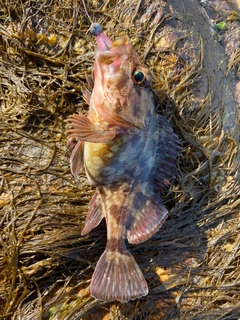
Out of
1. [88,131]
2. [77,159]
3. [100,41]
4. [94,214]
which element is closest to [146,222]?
[94,214]

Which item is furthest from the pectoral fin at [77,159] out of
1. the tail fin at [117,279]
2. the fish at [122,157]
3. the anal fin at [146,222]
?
the tail fin at [117,279]

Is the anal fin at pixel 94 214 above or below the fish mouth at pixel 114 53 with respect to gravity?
below

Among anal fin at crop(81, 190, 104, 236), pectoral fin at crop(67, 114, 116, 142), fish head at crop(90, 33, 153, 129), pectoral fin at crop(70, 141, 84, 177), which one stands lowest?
anal fin at crop(81, 190, 104, 236)

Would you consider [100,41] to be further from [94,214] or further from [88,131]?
[94,214]

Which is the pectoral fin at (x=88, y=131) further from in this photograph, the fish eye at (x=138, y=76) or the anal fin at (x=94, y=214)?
the anal fin at (x=94, y=214)

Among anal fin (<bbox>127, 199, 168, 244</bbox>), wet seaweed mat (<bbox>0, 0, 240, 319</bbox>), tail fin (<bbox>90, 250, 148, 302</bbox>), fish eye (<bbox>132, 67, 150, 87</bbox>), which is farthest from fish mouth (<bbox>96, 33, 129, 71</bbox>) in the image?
tail fin (<bbox>90, 250, 148, 302</bbox>)

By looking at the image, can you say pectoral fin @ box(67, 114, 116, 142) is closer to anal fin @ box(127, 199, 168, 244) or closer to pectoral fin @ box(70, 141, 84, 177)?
pectoral fin @ box(70, 141, 84, 177)
